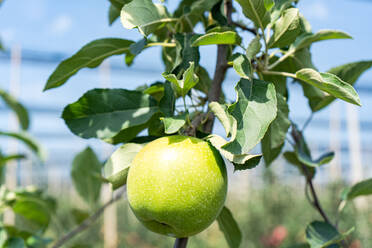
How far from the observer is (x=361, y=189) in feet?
2.26

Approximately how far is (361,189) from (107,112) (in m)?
0.46

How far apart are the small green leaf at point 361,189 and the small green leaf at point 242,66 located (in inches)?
14.1

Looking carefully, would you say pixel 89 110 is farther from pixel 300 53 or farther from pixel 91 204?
pixel 91 204

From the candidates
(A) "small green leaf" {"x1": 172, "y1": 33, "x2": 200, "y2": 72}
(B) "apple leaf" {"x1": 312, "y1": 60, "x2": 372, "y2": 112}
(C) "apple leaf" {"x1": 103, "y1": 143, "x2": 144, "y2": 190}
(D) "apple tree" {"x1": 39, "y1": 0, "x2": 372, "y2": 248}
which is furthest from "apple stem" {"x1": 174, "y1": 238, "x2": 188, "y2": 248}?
(B) "apple leaf" {"x1": 312, "y1": 60, "x2": 372, "y2": 112}

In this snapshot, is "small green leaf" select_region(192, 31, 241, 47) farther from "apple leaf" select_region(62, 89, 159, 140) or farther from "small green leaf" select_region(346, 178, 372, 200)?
"small green leaf" select_region(346, 178, 372, 200)

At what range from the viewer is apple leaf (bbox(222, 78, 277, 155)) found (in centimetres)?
40

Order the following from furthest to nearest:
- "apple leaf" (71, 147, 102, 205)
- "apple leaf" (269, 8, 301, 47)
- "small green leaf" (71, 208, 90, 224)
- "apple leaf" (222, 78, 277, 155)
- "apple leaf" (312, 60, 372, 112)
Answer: "small green leaf" (71, 208, 90, 224) → "apple leaf" (71, 147, 102, 205) → "apple leaf" (312, 60, 372, 112) → "apple leaf" (269, 8, 301, 47) → "apple leaf" (222, 78, 277, 155)

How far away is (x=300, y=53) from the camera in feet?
1.90

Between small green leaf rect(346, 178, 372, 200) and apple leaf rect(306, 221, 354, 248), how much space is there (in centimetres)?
11

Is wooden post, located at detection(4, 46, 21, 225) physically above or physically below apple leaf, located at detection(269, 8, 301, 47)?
below

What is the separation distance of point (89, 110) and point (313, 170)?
418 mm

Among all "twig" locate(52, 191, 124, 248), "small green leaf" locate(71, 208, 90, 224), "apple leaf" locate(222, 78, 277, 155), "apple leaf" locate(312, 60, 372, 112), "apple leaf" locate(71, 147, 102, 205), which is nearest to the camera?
"apple leaf" locate(222, 78, 277, 155)

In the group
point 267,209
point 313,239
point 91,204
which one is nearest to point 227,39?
point 313,239

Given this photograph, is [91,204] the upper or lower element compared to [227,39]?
lower
